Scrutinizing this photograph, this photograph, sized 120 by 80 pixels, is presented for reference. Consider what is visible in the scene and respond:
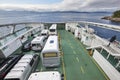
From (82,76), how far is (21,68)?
6411mm

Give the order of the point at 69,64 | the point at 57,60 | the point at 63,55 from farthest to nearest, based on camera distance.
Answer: the point at 63,55 < the point at 69,64 < the point at 57,60

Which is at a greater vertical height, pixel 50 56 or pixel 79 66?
pixel 50 56

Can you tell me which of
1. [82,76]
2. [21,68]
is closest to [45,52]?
[21,68]

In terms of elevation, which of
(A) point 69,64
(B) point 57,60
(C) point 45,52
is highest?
(C) point 45,52

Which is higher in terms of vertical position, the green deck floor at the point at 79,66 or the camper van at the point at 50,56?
the camper van at the point at 50,56

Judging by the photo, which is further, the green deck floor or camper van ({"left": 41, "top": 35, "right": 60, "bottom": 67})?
camper van ({"left": 41, "top": 35, "right": 60, "bottom": 67})

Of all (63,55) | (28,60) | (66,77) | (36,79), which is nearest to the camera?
(36,79)

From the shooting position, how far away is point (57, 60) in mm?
14289

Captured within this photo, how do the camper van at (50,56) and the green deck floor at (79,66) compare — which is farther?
the camper van at (50,56)

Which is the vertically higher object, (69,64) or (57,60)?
(57,60)

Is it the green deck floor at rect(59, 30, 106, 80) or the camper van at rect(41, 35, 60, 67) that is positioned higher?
the camper van at rect(41, 35, 60, 67)

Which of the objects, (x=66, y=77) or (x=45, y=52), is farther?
(x=45, y=52)

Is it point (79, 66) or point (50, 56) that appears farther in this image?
point (79, 66)

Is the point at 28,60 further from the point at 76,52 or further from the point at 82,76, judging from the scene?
the point at 76,52
